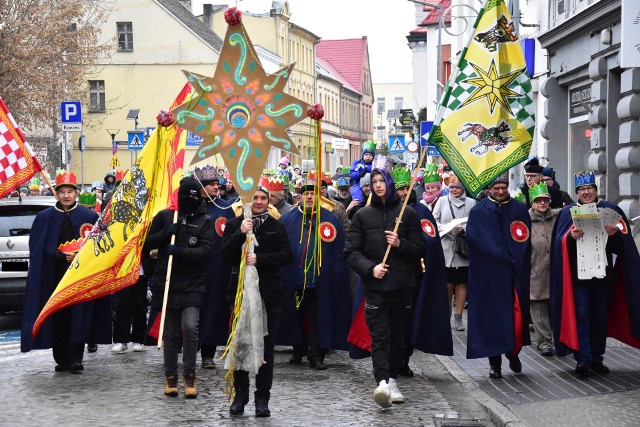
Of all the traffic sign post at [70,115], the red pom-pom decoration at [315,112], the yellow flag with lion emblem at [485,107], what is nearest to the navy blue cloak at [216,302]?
the yellow flag with lion emblem at [485,107]

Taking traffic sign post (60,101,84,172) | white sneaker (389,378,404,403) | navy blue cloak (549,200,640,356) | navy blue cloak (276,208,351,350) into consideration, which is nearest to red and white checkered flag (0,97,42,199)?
navy blue cloak (276,208,351,350)

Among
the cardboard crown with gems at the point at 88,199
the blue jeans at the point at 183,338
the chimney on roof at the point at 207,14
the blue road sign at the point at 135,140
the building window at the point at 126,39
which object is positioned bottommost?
the blue jeans at the point at 183,338

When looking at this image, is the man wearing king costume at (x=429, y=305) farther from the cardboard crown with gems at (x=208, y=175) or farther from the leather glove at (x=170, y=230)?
the leather glove at (x=170, y=230)

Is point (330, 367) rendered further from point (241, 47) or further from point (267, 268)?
point (241, 47)

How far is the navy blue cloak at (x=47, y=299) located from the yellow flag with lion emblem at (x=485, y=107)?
382cm

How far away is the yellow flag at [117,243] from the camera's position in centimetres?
1214

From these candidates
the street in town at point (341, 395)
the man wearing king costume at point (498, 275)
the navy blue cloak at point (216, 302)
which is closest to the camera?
the street in town at point (341, 395)

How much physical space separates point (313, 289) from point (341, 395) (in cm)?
231

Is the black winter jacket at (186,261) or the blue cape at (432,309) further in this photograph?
the blue cape at (432,309)

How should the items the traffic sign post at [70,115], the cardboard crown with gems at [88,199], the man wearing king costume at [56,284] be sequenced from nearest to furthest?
the man wearing king costume at [56,284] → the cardboard crown with gems at [88,199] → the traffic sign post at [70,115]

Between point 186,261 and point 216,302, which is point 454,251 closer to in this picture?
point 216,302

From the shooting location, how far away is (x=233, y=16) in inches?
387

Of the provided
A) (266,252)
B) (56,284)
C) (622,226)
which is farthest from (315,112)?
(56,284)

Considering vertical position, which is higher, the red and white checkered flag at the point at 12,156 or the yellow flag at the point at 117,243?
the red and white checkered flag at the point at 12,156
